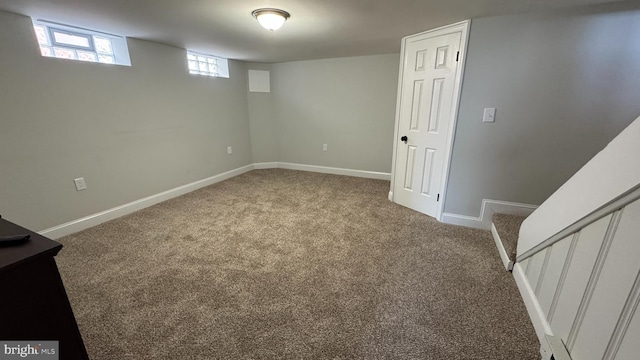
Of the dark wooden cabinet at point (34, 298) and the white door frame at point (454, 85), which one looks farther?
the white door frame at point (454, 85)

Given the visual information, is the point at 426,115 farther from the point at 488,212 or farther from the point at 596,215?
the point at 596,215

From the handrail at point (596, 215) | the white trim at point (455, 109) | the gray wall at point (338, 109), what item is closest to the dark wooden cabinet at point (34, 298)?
the handrail at point (596, 215)

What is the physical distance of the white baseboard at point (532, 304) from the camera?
4.64 ft

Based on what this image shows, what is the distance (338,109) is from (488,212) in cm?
282

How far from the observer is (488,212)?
263 centimetres

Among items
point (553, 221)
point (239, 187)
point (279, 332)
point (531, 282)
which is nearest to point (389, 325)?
point (279, 332)

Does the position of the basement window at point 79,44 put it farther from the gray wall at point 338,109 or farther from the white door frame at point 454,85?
the white door frame at point 454,85

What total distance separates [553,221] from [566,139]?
1.24 m

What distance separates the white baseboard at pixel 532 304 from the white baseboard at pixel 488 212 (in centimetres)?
79

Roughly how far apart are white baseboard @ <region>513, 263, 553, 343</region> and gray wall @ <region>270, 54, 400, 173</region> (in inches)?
106

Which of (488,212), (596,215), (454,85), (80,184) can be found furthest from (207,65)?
(596,215)

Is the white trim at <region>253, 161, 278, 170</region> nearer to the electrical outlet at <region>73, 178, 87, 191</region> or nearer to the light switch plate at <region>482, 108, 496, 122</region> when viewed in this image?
the electrical outlet at <region>73, 178, 87, 191</region>

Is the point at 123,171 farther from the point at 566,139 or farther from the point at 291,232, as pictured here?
the point at 566,139

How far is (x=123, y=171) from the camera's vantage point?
2.99 meters
